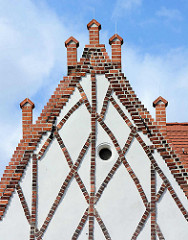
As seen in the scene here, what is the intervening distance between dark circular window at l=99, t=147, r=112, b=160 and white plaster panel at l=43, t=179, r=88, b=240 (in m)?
0.80

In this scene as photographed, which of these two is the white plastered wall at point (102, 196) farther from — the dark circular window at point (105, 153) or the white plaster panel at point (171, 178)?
the dark circular window at point (105, 153)

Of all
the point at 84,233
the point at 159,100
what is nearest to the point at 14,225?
the point at 84,233

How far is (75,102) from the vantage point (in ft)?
35.0

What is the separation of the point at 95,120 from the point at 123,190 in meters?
1.52

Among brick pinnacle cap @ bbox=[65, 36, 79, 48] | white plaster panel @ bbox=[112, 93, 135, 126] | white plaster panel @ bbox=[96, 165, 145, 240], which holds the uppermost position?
brick pinnacle cap @ bbox=[65, 36, 79, 48]

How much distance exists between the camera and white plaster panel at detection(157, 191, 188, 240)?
995cm

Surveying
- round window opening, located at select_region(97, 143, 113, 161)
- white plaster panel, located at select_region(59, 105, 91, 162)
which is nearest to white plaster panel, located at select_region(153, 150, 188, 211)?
round window opening, located at select_region(97, 143, 113, 161)

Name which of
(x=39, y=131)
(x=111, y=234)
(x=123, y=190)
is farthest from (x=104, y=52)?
(x=111, y=234)

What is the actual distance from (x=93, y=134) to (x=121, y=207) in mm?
1546

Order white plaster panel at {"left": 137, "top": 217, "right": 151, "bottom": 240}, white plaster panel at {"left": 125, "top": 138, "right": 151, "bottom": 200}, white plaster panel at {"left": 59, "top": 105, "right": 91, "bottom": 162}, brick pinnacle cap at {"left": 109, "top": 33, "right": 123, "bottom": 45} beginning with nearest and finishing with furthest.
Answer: white plaster panel at {"left": 137, "top": 217, "right": 151, "bottom": 240} < white plaster panel at {"left": 125, "top": 138, "right": 151, "bottom": 200} < white plaster panel at {"left": 59, "top": 105, "right": 91, "bottom": 162} < brick pinnacle cap at {"left": 109, "top": 33, "right": 123, "bottom": 45}

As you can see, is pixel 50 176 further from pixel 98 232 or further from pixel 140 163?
pixel 140 163

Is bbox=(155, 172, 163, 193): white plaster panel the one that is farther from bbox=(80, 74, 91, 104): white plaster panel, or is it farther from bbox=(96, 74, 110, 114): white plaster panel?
bbox=(80, 74, 91, 104): white plaster panel

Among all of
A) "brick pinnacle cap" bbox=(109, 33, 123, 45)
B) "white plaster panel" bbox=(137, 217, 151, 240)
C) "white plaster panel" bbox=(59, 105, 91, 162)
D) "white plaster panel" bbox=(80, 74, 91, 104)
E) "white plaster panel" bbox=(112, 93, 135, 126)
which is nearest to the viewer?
"white plaster panel" bbox=(137, 217, 151, 240)

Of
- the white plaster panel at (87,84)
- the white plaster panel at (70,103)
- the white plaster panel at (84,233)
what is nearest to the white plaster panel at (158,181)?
the white plaster panel at (84,233)
